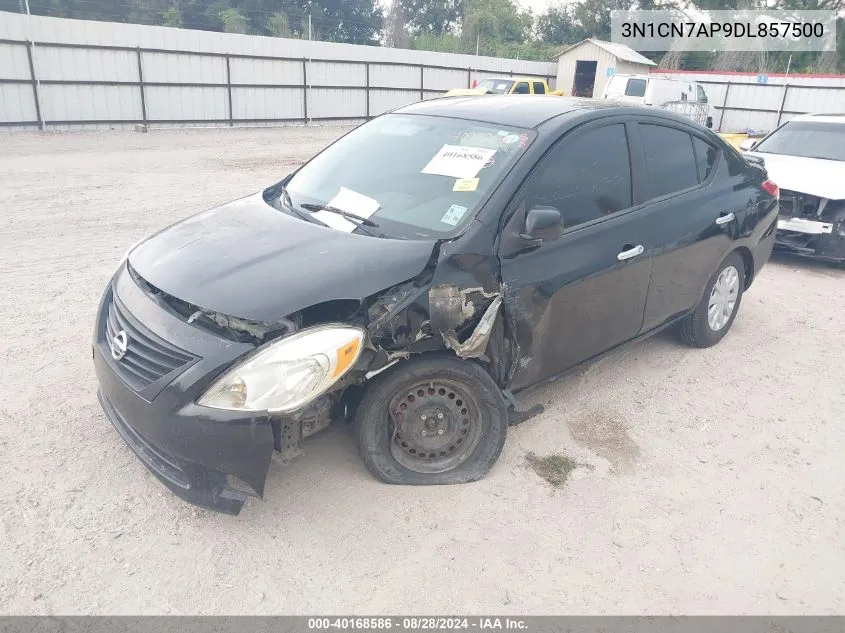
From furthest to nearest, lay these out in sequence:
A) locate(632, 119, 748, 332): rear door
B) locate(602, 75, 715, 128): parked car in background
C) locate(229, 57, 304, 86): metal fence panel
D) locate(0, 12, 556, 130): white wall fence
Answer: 1. locate(602, 75, 715, 128): parked car in background
2. locate(229, 57, 304, 86): metal fence panel
3. locate(0, 12, 556, 130): white wall fence
4. locate(632, 119, 748, 332): rear door

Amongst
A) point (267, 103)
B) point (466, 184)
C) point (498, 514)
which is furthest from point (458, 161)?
point (267, 103)

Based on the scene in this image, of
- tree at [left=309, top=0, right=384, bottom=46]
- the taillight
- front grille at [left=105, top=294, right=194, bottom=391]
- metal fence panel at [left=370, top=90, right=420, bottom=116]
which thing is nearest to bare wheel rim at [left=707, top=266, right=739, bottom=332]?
the taillight

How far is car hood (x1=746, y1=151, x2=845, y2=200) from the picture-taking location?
22.9 feet

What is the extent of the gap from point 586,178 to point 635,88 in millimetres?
18630

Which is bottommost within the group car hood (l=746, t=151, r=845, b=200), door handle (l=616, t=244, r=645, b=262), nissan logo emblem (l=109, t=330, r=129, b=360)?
nissan logo emblem (l=109, t=330, r=129, b=360)

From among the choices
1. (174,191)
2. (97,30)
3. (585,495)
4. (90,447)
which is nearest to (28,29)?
(97,30)

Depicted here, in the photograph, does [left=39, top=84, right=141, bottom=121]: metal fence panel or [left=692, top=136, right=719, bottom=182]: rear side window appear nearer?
[left=692, top=136, right=719, bottom=182]: rear side window

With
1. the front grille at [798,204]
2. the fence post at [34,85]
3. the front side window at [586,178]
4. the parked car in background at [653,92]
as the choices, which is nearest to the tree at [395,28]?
the parked car in background at [653,92]

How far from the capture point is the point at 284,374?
2.63m

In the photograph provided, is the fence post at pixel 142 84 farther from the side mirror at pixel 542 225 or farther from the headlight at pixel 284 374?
the headlight at pixel 284 374

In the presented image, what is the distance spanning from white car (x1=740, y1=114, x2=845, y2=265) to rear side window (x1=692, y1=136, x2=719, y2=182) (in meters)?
2.24

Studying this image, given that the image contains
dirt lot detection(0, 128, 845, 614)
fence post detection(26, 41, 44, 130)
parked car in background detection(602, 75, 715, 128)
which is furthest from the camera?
parked car in background detection(602, 75, 715, 128)

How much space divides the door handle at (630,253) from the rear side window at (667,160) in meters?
0.38

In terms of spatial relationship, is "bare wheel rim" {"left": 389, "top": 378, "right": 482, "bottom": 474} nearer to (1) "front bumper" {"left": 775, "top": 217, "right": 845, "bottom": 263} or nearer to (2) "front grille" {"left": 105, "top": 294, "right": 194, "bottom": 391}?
(2) "front grille" {"left": 105, "top": 294, "right": 194, "bottom": 391}
